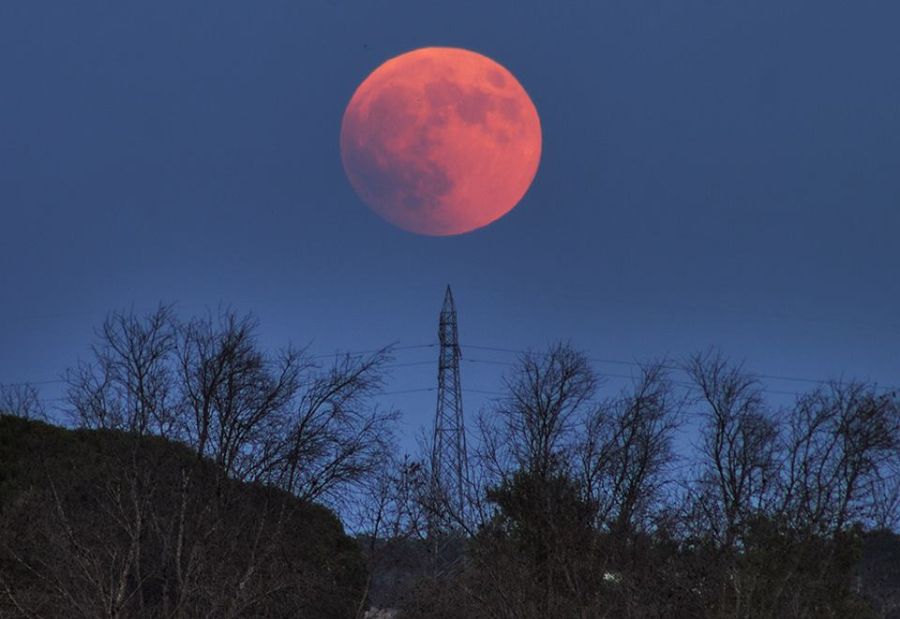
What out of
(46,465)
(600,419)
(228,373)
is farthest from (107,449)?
(600,419)

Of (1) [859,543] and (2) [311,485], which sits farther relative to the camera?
(2) [311,485]

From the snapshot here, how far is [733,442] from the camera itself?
43.6 meters

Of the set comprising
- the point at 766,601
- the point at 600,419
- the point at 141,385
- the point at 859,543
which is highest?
the point at 600,419

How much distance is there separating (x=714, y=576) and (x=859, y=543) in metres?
11.2

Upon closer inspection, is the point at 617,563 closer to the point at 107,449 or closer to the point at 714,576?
the point at 714,576

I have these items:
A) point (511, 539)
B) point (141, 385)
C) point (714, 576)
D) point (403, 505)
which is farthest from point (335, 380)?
point (714, 576)

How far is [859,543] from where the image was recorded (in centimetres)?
2878

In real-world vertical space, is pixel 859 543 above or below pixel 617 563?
above

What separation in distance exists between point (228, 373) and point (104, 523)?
8663mm

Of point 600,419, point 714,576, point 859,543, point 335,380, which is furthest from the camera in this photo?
point 600,419

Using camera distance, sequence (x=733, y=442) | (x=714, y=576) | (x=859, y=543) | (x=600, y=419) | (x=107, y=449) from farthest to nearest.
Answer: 1. (x=733, y=442)
2. (x=600, y=419)
3. (x=107, y=449)
4. (x=859, y=543)
5. (x=714, y=576)

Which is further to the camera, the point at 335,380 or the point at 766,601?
the point at 335,380

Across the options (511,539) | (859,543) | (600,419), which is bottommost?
(511,539)

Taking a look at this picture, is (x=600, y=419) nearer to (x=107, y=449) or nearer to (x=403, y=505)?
(x=403, y=505)
